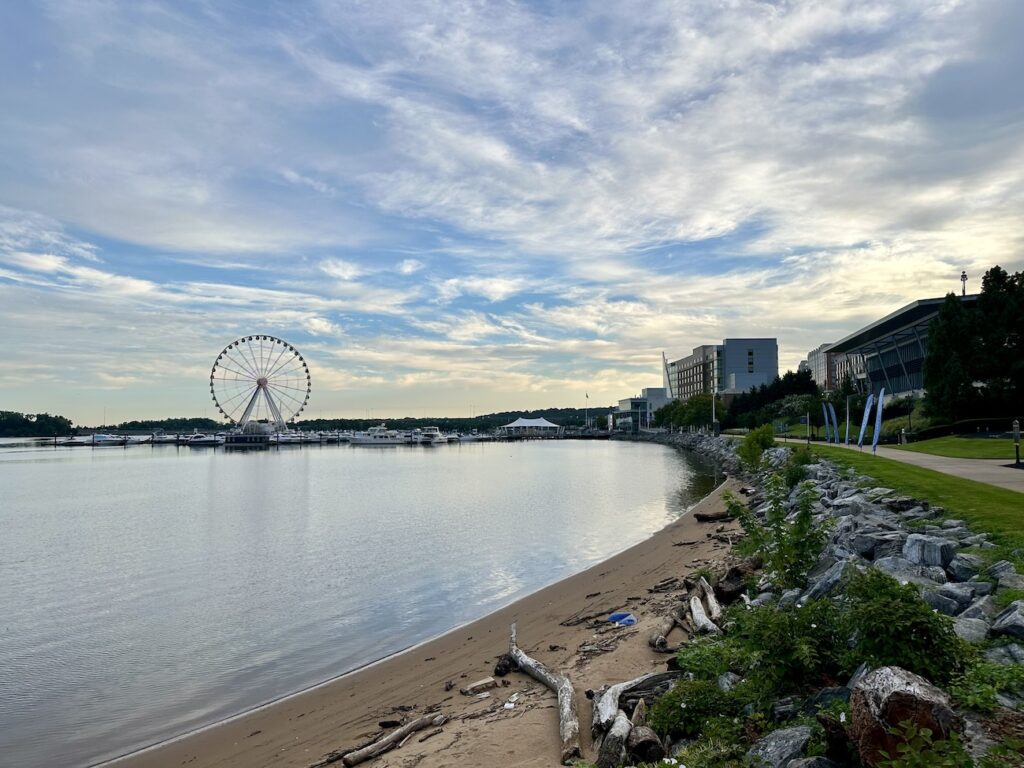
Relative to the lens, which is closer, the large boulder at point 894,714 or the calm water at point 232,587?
the large boulder at point 894,714

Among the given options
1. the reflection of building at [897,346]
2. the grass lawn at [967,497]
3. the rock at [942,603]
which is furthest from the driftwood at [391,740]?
the reflection of building at [897,346]

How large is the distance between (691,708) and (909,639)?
255 centimetres

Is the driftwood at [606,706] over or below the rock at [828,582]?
below

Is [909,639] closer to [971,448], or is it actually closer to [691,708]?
[691,708]

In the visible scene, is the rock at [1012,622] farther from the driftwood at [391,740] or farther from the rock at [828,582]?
the driftwood at [391,740]

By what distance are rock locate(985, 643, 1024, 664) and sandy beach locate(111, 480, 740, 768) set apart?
15.0ft

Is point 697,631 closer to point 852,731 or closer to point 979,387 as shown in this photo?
point 852,731

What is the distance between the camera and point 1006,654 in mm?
7129

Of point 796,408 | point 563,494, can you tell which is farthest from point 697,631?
point 796,408

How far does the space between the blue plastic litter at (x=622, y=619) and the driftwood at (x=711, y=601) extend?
1699mm

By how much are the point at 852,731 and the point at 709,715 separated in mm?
2290

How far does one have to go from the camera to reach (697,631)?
523 inches

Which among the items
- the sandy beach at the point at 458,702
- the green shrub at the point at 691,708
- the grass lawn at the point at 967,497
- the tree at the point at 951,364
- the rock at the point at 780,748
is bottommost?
the sandy beach at the point at 458,702

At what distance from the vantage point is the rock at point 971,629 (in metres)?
7.60
